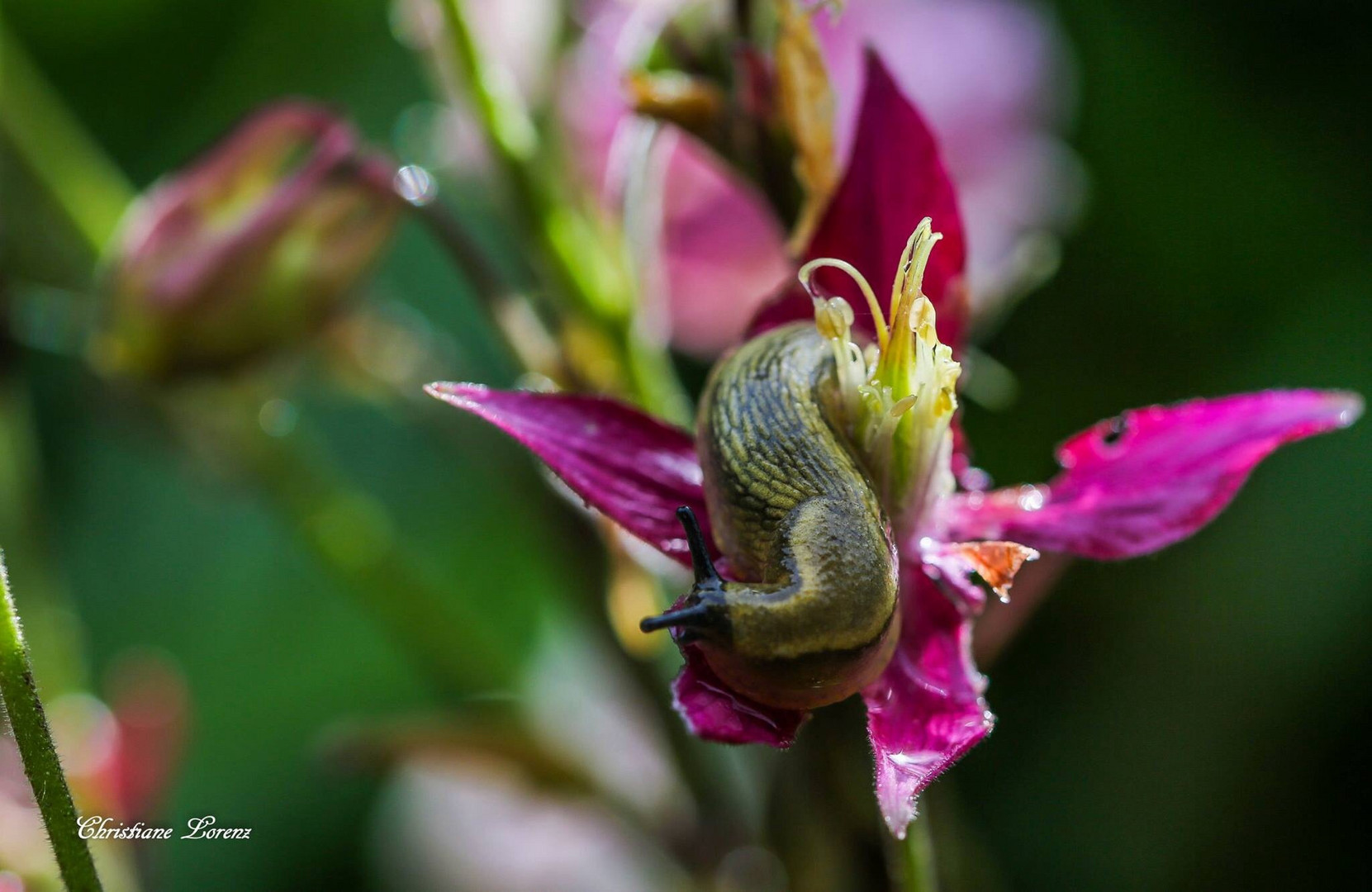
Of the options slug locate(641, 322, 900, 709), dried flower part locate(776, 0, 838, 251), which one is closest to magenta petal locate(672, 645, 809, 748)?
slug locate(641, 322, 900, 709)

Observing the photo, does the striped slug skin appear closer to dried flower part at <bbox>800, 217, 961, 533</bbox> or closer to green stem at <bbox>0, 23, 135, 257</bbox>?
dried flower part at <bbox>800, 217, 961, 533</bbox>

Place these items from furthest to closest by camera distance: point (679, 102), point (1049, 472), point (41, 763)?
point (1049, 472) < point (679, 102) < point (41, 763)

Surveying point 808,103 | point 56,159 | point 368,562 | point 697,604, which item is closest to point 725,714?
point 697,604

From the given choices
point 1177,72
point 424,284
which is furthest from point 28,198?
point 1177,72

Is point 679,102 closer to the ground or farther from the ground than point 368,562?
farther from the ground

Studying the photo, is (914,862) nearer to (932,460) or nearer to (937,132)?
(932,460)

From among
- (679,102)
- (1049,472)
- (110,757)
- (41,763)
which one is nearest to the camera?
(41,763)
